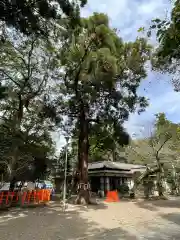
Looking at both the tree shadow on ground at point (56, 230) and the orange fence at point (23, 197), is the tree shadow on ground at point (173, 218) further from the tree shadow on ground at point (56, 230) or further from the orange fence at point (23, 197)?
the orange fence at point (23, 197)

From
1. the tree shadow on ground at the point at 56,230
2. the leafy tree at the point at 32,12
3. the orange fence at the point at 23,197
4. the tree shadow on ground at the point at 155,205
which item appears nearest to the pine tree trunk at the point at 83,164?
the orange fence at the point at 23,197

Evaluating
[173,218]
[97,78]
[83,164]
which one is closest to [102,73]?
[97,78]

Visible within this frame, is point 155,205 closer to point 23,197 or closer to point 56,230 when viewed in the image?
point 23,197

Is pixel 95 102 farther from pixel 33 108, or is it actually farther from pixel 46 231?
pixel 46 231

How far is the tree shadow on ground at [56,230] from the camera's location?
21.6 feet

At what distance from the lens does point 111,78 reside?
14586 millimetres

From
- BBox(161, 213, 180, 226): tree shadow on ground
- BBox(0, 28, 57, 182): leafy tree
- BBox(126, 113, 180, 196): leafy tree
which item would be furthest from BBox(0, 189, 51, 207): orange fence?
BBox(126, 113, 180, 196): leafy tree

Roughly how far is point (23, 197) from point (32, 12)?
36.0 ft

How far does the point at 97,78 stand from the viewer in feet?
47.9

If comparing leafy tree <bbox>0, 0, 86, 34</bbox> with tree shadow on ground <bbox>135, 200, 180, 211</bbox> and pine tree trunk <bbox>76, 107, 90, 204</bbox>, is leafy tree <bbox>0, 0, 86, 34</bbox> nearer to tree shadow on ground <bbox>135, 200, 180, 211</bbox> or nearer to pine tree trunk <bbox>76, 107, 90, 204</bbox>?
pine tree trunk <bbox>76, 107, 90, 204</bbox>

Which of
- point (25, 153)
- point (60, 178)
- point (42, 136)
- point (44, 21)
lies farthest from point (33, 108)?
point (60, 178)

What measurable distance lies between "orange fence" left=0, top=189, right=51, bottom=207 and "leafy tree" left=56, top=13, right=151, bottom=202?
2689mm

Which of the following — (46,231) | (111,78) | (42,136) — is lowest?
(46,231)

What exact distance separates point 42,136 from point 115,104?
6307 mm
